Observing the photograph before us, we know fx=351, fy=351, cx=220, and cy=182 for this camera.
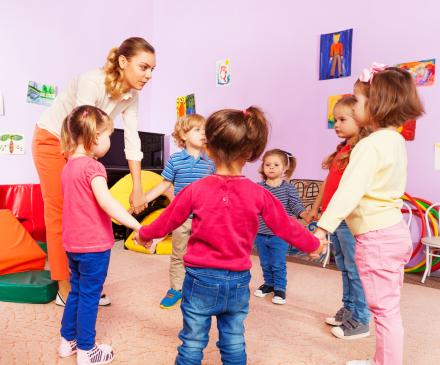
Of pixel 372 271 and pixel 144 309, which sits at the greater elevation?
pixel 372 271

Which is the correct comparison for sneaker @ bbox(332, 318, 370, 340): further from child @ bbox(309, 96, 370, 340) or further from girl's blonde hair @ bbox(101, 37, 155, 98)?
girl's blonde hair @ bbox(101, 37, 155, 98)

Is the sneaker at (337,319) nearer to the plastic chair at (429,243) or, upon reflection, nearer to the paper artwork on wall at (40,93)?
the plastic chair at (429,243)

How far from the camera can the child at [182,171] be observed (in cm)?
189

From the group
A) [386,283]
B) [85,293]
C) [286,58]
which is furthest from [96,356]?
[286,58]

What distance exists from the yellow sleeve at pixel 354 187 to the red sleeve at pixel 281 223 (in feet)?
0.46

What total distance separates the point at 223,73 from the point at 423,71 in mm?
1940

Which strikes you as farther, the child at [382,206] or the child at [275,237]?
the child at [275,237]

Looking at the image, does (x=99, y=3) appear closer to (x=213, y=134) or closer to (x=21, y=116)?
(x=21, y=116)

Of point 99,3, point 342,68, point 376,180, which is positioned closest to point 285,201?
point 376,180

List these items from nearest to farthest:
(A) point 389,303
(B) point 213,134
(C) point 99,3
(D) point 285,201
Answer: (B) point 213,134
(A) point 389,303
(D) point 285,201
(C) point 99,3

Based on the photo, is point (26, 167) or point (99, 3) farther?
point (99, 3)

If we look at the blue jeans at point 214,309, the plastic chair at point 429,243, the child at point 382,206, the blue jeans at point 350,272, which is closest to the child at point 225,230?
the blue jeans at point 214,309

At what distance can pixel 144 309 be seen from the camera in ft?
6.14

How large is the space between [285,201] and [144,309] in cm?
104
